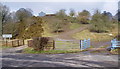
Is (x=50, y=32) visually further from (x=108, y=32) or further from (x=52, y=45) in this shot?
(x=52, y=45)

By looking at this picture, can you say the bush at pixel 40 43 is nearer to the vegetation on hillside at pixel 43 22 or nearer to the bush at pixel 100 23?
the vegetation on hillside at pixel 43 22

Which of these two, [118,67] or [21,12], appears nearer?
[118,67]

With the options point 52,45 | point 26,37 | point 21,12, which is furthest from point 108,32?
point 52,45

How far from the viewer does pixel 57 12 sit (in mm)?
73938

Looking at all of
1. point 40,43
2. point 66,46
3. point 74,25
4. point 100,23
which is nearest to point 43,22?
point 100,23

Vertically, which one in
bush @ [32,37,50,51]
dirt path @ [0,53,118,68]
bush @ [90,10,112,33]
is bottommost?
dirt path @ [0,53,118,68]

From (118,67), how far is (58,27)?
5534cm

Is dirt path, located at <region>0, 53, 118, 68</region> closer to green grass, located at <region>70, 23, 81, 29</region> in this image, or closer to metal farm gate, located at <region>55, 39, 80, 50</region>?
metal farm gate, located at <region>55, 39, 80, 50</region>

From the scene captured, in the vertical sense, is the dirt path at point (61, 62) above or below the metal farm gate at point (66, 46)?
below

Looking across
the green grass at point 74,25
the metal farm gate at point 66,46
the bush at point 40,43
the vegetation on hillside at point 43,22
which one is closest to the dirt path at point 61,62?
the bush at point 40,43

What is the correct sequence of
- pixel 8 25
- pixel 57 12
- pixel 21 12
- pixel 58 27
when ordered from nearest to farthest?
1. pixel 8 25
2. pixel 21 12
3. pixel 58 27
4. pixel 57 12

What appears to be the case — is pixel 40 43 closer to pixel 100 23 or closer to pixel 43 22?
pixel 43 22

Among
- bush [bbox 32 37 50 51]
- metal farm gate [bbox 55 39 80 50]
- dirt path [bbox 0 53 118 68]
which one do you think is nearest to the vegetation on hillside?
metal farm gate [bbox 55 39 80 50]

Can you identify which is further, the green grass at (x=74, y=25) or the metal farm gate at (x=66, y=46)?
the green grass at (x=74, y=25)
